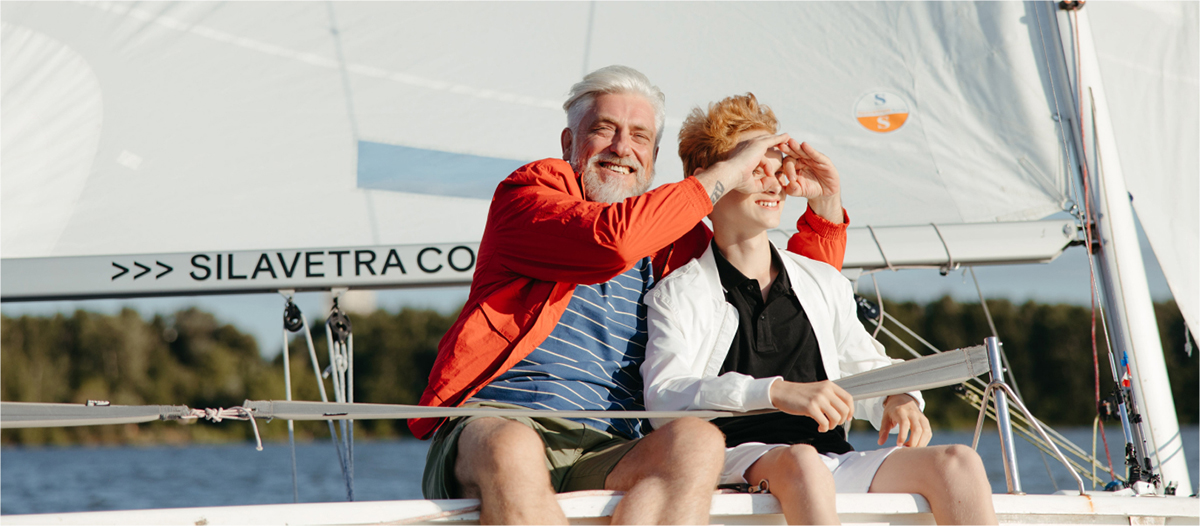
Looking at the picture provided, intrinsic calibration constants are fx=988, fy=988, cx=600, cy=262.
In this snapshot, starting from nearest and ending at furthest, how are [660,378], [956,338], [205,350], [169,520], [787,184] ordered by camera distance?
[169,520]
[660,378]
[787,184]
[956,338]
[205,350]

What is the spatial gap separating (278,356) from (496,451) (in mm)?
18482

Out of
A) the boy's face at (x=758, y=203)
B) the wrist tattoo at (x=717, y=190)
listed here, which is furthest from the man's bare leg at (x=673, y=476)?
the boy's face at (x=758, y=203)

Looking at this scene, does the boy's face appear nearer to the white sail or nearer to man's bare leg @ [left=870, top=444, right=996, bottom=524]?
man's bare leg @ [left=870, top=444, right=996, bottom=524]

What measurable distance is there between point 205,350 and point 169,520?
790 inches

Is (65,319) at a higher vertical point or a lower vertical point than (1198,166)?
higher

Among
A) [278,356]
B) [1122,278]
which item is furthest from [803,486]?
[278,356]

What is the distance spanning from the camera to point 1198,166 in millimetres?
2264

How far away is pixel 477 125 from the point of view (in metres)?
2.52

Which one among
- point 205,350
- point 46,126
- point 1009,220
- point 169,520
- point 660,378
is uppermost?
point 205,350

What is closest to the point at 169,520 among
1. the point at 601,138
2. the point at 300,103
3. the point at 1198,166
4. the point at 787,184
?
the point at 601,138

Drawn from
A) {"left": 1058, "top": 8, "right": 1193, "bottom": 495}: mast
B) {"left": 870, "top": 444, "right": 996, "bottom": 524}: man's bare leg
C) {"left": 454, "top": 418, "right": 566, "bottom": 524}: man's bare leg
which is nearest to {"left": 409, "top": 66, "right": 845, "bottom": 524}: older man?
{"left": 454, "top": 418, "right": 566, "bottom": 524}: man's bare leg

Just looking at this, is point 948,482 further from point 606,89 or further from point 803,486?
point 606,89

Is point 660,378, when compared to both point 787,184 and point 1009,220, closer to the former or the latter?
point 787,184

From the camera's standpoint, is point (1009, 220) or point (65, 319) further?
point (65, 319)
